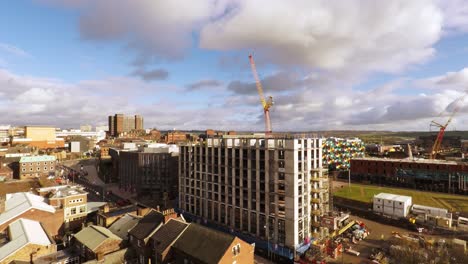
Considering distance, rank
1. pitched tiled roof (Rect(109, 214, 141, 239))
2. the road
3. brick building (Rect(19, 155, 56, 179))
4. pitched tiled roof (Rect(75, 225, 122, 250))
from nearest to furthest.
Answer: pitched tiled roof (Rect(75, 225, 122, 250)) < pitched tiled roof (Rect(109, 214, 141, 239)) < the road < brick building (Rect(19, 155, 56, 179))

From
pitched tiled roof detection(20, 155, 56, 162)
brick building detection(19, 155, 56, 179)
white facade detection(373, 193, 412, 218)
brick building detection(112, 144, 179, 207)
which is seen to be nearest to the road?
brick building detection(19, 155, 56, 179)

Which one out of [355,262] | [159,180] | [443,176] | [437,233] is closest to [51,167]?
[159,180]

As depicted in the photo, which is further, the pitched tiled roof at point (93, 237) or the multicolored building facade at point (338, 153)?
the multicolored building facade at point (338, 153)

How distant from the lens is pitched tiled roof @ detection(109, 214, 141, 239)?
5101 cm

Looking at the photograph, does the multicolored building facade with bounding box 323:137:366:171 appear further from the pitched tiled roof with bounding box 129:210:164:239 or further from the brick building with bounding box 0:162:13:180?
the brick building with bounding box 0:162:13:180

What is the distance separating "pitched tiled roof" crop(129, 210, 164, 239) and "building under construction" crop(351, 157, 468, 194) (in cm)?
11078

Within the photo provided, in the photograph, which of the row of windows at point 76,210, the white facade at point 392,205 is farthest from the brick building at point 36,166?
the white facade at point 392,205

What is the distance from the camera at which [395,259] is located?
49.8 m

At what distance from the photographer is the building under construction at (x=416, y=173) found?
10194 centimetres

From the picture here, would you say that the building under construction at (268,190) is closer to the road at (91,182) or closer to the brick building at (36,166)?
the road at (91,182)

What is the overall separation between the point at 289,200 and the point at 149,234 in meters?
28.8

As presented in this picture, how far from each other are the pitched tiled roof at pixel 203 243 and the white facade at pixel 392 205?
60.5 meters

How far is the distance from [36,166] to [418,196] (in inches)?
6923

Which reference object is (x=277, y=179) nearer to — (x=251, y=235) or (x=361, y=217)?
(x=251, y=235)
